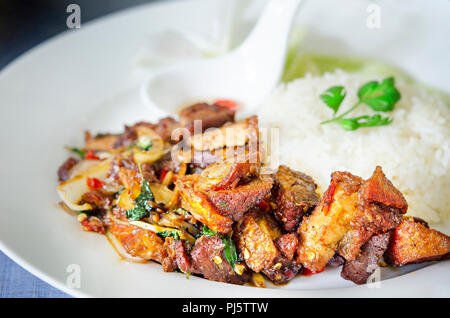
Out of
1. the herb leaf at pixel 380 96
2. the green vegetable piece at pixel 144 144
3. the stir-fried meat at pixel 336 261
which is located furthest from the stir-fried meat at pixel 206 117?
the stir-fried meat at pixel 336 261

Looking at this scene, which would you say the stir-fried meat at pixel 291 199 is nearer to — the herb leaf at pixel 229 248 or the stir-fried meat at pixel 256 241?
the stir-fried meat at pixel 256 241

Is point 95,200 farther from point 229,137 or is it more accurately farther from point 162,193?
point 229,137

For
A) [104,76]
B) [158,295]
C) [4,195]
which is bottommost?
[158,295]

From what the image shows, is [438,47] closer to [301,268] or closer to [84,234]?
[301,268]

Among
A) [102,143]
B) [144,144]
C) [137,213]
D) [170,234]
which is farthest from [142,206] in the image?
[102,143]

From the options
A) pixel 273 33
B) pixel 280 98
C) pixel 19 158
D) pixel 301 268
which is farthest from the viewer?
pixel 273 33

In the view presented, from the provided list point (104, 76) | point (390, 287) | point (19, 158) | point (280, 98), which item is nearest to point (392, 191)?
point (390, 287)

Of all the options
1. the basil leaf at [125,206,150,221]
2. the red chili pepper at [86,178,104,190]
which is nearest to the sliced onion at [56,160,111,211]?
the red chili pepper at [86,178,104,190]

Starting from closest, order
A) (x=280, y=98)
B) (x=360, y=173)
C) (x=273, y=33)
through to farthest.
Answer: (x=360, y=173), (x=280, y=98), (x=273, y=33)
